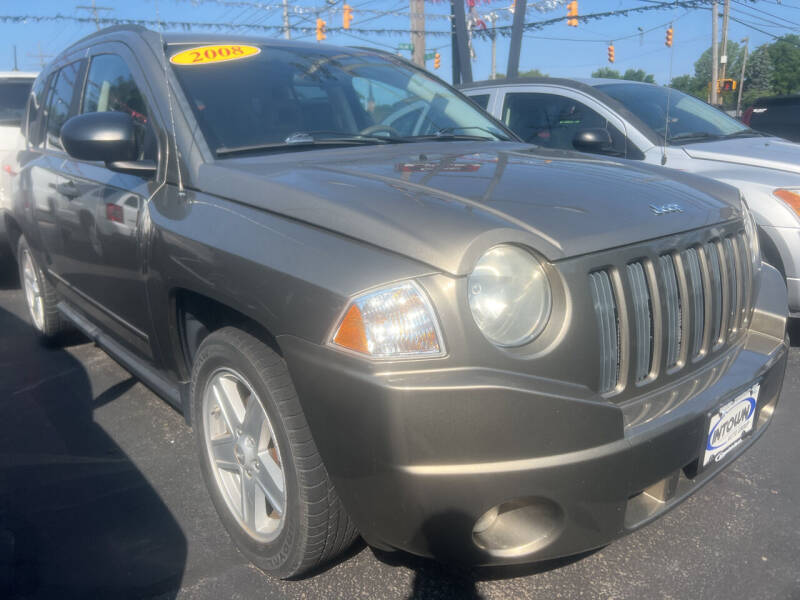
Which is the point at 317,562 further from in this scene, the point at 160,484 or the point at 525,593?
the point at 160,484

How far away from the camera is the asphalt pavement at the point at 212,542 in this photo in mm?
2250

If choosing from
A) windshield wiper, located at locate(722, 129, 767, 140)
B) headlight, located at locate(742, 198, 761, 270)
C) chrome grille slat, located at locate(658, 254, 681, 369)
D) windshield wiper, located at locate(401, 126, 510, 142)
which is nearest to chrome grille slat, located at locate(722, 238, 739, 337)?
headlight, located at locate(742, 198, 761, 270)

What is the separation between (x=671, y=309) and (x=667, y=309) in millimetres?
31

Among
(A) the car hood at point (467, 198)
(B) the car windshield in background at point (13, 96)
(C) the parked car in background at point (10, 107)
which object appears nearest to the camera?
(A) the car hood at point (467, 198)

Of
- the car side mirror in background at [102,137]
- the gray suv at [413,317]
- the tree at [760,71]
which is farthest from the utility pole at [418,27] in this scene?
the tree at [760,71]

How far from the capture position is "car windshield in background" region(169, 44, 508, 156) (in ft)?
8.90

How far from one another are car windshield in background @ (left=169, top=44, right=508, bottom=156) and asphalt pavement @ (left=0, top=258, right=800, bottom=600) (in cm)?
142

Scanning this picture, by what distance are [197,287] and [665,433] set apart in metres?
1.46

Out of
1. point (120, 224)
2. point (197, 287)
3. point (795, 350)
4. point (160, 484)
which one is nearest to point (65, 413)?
point (160, 484)

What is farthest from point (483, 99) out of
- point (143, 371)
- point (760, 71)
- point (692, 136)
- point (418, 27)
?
point (760, 71)

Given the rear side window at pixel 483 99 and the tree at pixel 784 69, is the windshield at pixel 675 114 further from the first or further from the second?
the tree at pixel 784 69

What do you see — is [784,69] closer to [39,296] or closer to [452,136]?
[452,136]

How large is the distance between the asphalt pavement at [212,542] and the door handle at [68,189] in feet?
3.74

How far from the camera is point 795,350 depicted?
4402 millimetres
